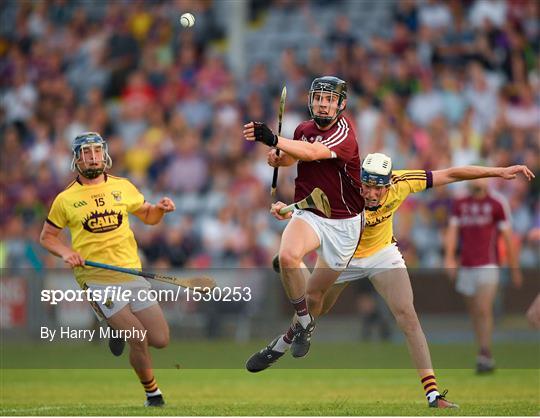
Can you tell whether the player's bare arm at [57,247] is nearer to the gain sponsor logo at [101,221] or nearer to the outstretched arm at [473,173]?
the gain sponsor logo at [101,221]

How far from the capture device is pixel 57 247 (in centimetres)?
1302

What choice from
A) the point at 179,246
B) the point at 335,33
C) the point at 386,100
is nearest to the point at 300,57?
the point at 335,33

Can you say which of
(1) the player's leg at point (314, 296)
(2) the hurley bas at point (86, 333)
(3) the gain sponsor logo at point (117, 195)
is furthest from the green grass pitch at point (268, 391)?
(3) the gain sponsor logo at point (117, 195)

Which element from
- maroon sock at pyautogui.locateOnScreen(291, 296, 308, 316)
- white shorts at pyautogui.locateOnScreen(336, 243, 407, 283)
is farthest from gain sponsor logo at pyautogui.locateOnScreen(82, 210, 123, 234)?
white shorts at pyautogui.locateOnScreen(336, 243, 407, 283)

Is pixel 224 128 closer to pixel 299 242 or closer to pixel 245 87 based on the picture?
pixel 245 87

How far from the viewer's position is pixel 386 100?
22906 mm

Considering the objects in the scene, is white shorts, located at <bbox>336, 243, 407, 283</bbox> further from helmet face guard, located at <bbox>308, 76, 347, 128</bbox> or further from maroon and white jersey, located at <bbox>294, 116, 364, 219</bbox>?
helmet face guard, located at <bbox>308, 76, 347, 128</bbox>

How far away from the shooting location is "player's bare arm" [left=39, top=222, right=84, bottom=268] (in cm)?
1284

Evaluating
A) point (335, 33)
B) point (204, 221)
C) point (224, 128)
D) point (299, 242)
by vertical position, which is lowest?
point (299, 242)

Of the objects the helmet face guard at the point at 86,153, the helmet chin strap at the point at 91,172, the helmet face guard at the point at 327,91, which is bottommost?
the helmet chin strap at the point at 91,172

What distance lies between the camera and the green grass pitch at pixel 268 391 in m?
12.8

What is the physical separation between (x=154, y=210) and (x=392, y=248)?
2.33 metres

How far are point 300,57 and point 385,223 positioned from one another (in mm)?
12314

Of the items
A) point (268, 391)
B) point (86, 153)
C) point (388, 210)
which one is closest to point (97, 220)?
point (86, 153)
